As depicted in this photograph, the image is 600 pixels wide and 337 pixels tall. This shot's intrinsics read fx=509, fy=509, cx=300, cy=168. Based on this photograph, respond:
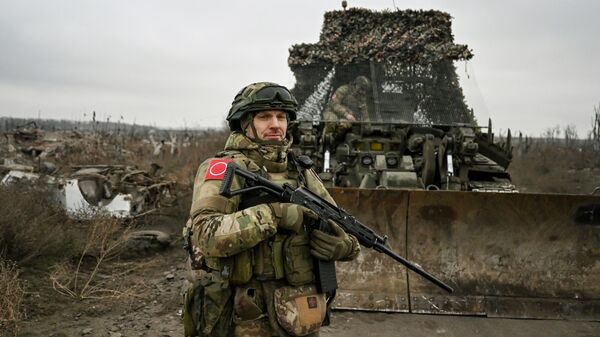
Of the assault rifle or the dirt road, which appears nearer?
the assault rifle

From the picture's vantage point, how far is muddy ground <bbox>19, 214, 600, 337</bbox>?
13.1 feet

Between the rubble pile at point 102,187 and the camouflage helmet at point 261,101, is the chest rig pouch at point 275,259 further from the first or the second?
the rubble pile at point 102,187

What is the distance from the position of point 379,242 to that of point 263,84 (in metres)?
0.98

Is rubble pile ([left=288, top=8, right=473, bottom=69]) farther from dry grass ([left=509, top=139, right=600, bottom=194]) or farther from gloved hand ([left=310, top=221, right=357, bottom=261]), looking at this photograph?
dry grass ([left=509, top=139, right=600, bottom=194])

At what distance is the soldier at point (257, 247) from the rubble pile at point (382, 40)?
6.32 m

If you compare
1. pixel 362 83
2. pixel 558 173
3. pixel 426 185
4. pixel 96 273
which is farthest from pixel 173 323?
pixel 558 173

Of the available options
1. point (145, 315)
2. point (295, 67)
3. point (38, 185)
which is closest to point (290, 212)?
point (145, 315)

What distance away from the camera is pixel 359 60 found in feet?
28.9

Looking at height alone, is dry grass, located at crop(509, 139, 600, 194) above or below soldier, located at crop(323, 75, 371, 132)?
below

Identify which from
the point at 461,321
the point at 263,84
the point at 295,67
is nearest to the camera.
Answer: the point at 263,84

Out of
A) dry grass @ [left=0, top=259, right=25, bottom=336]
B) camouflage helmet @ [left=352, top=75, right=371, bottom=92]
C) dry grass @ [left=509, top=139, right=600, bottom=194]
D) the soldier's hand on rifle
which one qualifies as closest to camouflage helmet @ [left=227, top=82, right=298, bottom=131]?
dry grass @ [left=0, top=259, right=25, bottom=336]

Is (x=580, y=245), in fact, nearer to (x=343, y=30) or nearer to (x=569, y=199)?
(x=569, y=199)

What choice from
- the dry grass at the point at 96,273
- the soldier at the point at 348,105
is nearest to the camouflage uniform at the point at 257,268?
the dry grass at the point at 96,273

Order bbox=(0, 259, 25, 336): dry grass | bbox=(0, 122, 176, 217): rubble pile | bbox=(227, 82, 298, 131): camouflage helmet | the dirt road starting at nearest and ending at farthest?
bbox=(227, 82, 298, 131): camouflage helmet → bbox=(0, 259, 25, 336): dry grass → the dirt road → bbox=(0, 122, 176, 217): rubble pile
